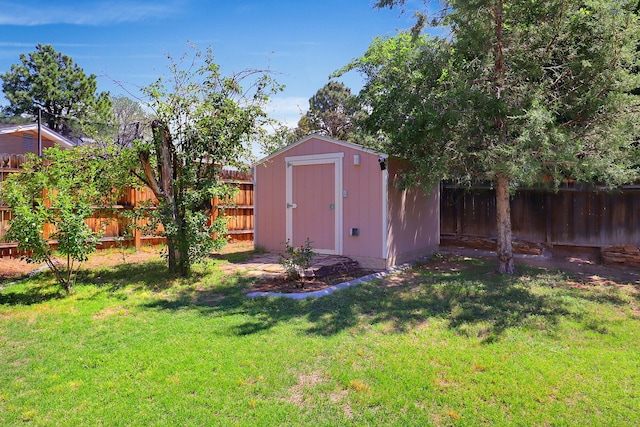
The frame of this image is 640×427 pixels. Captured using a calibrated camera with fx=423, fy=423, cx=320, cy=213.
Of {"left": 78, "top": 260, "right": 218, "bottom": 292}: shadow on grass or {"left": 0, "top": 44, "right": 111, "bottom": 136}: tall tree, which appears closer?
{"left": 78, "top": 260, "right": 218, "bottom": 292}: shadow on grass

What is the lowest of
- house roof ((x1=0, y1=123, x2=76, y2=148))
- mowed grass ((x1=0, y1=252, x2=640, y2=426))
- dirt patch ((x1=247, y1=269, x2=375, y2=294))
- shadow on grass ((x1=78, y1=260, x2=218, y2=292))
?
mowed grass ((x1=0, y1=252, x2=640, y2=426))

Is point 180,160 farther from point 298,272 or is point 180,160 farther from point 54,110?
point 54,110

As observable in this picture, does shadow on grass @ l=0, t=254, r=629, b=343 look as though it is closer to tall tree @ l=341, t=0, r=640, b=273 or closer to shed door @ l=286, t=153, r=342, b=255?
tall tree @ l=341, t=0, r=640, b=273

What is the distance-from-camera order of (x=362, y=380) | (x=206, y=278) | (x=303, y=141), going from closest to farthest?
1. (x=362, y=380)
2. (x=206, y=278)
3. (x=303, y=141)

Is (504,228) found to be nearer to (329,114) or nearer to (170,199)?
(170,199)

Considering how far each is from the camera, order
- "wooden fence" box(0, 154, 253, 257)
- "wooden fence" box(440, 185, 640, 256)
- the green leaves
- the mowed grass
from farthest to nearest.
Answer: "wooden fence" box(440, 185, 640, 256) → "wooden fence" box(0, 154, 253, 257) → the green leaves → the mowed grass

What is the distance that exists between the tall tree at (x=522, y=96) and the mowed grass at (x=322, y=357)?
191 centimetres

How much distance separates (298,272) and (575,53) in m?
5.23

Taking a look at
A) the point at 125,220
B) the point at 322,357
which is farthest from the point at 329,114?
the point at 322,357

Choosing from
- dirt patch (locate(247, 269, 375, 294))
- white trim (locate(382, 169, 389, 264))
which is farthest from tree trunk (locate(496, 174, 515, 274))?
dirt patch (locate(247, 269, 375, 294))

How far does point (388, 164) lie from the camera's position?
7.60m

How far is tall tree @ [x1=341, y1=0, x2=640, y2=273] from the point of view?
594 centimetres

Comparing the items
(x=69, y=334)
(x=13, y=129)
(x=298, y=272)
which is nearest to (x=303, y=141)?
(x=298, y=272)

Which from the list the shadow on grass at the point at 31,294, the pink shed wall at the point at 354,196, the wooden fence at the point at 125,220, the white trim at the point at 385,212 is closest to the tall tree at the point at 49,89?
the wooden fence at the point at 125,220
